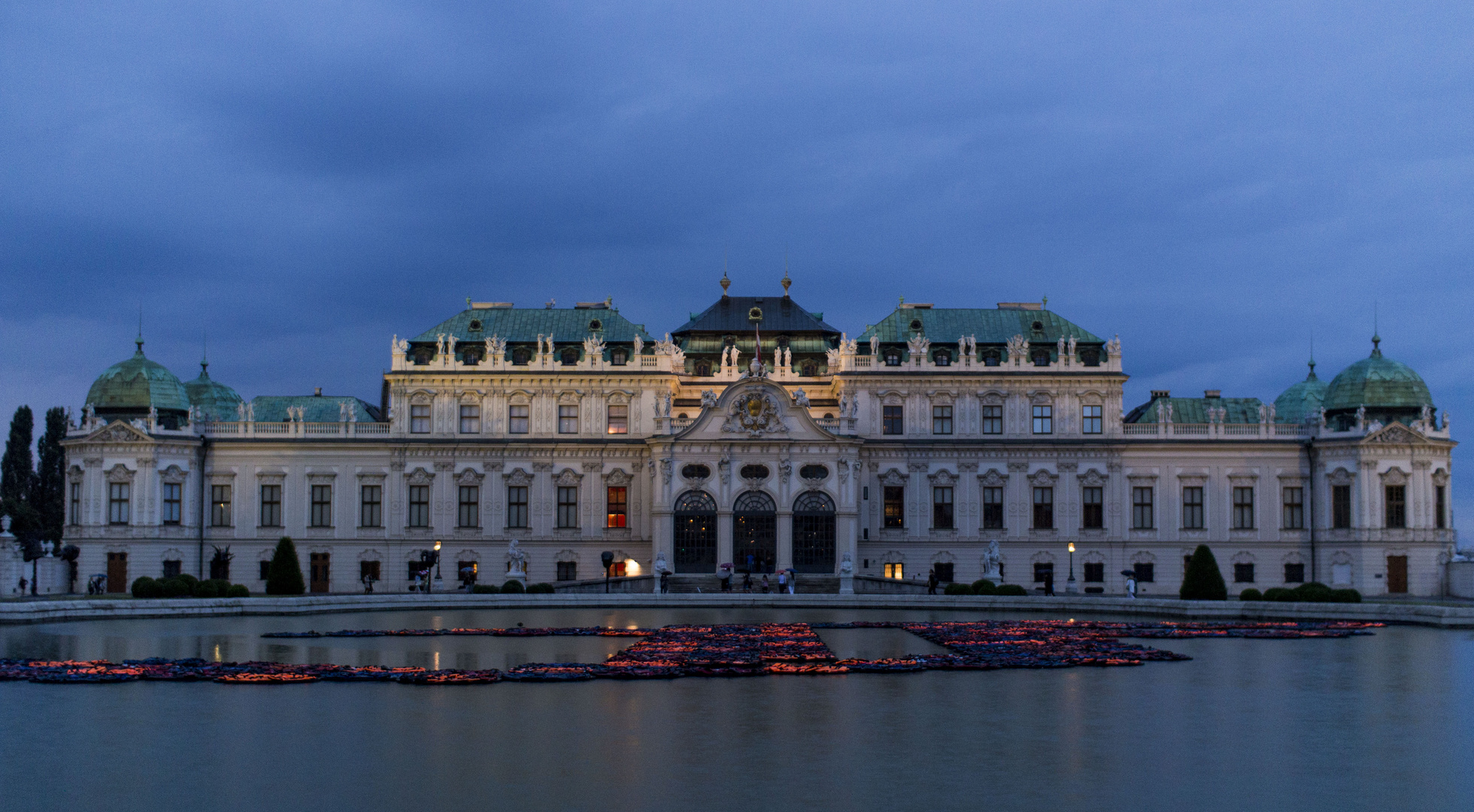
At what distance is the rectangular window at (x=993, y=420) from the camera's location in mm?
84062

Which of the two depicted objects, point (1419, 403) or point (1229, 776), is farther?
point (1419, 403)

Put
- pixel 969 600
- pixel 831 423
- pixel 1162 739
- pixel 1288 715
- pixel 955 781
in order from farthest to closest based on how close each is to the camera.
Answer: pixel 831 423
pixel 969 600
pixel 1288 715
pixel 1162 739
pixel 955 781

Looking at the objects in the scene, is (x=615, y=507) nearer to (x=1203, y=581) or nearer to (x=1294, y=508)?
(x=1203, y=581)

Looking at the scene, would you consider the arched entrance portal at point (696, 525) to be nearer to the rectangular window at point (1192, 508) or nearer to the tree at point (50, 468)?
Answer: the rectangular window at point (1192, 508)

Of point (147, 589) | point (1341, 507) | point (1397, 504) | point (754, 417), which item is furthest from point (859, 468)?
point (147, 589)

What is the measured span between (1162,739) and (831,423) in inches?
2305

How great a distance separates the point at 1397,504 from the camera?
80312 mm

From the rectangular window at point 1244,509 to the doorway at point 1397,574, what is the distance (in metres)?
7.52

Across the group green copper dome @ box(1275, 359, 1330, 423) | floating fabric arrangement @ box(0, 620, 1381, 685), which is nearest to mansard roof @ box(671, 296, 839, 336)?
green copper dome @ box(1275, 359, 1330, 423)

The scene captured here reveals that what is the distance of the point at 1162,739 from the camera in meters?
22.9

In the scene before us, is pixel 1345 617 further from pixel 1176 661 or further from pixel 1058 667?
pixel 1058 667

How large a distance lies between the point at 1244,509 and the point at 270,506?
186ft

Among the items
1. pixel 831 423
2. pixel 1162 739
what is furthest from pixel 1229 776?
pixel 831 423

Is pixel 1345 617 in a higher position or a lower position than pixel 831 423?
lower
